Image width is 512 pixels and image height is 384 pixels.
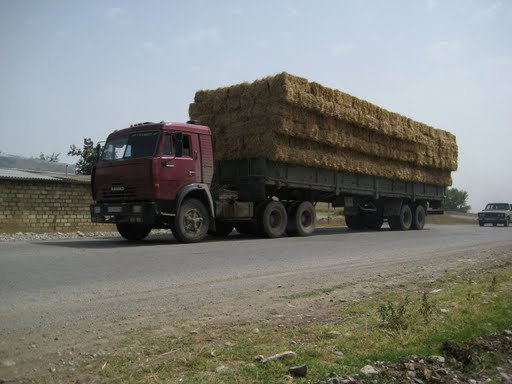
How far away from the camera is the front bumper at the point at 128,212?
1213cm

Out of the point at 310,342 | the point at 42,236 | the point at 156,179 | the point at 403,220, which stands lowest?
the point at 310,342

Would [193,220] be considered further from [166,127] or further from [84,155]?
[84,155]

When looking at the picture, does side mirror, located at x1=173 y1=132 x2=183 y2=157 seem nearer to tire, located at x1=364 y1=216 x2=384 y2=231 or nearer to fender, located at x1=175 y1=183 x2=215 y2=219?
fender, located at x1=175 y1=183 x2=215 y2=219

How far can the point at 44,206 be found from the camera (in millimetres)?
19359

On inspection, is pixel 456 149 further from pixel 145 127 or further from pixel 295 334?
pixel 295 334

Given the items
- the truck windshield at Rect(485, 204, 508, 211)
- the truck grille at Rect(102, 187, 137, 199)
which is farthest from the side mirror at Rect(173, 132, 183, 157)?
the truck windshield at Rect(485, 204, 508, 211)

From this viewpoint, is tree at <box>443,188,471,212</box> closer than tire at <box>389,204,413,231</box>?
No

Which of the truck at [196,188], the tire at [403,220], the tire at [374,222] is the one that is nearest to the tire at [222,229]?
the truck at [196,188]

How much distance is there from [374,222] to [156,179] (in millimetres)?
13238

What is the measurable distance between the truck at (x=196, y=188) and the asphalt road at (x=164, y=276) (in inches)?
58.7

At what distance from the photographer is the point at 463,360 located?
152 inches

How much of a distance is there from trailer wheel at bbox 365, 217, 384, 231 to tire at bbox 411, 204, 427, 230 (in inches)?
72.7

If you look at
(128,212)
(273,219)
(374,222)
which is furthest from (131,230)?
(374,222)

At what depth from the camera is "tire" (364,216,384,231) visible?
22.6m
